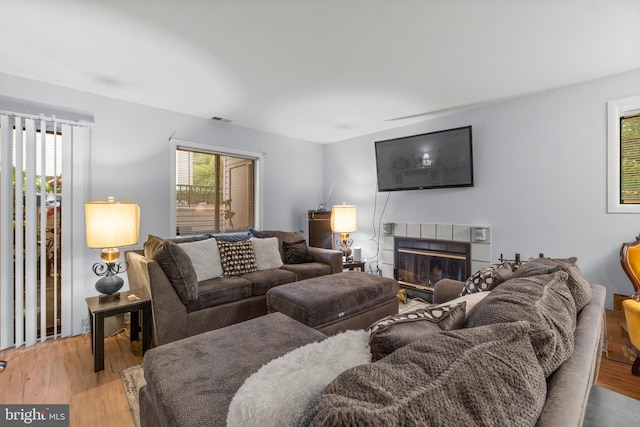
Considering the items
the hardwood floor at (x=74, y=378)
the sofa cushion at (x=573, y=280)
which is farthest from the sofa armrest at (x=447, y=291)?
the hardwood floor at (x=74, y=378)

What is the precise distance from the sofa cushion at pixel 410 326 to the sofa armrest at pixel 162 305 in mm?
1942

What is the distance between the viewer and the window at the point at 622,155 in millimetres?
2469

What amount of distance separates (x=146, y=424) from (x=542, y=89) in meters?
3.90

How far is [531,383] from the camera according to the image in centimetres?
59

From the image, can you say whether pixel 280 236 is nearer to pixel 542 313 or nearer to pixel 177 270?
pixel 177 270

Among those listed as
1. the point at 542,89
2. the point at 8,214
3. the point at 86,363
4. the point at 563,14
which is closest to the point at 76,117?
the point at 8,214

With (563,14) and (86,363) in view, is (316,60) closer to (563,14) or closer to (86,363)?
(563,14)

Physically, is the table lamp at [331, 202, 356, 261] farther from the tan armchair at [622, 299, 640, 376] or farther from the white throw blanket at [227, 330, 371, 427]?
the white throw blanket at [227, 330, 371, 427]

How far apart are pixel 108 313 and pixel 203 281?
2.52ft

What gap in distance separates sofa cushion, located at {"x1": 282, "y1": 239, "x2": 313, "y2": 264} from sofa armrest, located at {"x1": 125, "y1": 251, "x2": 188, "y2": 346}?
4.80ft

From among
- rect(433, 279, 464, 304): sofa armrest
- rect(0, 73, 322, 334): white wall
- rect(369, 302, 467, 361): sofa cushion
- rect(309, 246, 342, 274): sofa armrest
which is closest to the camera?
rect(369, 302, 467, 361): sofa cushion

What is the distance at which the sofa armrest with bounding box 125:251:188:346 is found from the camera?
2.25 metres

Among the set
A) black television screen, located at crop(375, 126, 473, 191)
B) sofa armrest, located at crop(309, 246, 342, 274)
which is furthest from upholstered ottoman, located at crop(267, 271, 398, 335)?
black television screen, located at crop(375, 126, 473, 191)

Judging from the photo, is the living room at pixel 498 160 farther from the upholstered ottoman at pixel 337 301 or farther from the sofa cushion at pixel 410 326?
the sofa cushion at pixel 410 326
